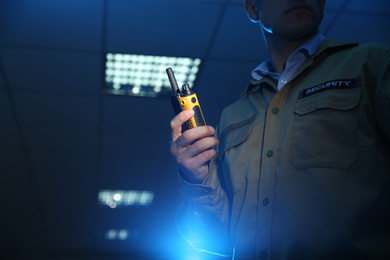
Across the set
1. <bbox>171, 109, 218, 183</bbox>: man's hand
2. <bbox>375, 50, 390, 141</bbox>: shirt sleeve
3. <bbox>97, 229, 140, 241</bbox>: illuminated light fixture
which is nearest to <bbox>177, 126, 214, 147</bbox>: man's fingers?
<bbox>171, 109, 218, 183</bbox>: man's hand

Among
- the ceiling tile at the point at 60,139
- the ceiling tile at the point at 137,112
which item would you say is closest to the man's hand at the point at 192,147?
the ceiling tile at the point at 137,112

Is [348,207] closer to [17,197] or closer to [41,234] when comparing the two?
[17,197]

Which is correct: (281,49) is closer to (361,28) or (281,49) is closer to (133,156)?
(361,28)

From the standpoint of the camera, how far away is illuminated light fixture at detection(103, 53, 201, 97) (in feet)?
9.78

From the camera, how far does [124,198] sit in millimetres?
5453

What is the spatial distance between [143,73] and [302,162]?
99.4 inches

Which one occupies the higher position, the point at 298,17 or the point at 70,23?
the point at 70,23

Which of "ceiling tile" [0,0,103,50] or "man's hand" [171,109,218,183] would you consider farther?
"ceiling tile" [0,0,103,50]

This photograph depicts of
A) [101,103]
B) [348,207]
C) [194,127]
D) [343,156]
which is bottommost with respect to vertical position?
[348,207]

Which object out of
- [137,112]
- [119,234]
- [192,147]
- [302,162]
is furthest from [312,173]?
[119,234]

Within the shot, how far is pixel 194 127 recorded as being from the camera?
948 mm

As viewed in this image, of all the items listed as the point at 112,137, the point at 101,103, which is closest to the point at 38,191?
the point at 112,137

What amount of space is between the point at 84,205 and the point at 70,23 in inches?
140

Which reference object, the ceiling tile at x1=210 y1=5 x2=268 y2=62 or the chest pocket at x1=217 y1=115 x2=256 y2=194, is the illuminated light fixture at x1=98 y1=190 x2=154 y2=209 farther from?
the chest pocket at x1=217 y1=115 x2=256 y2=194
